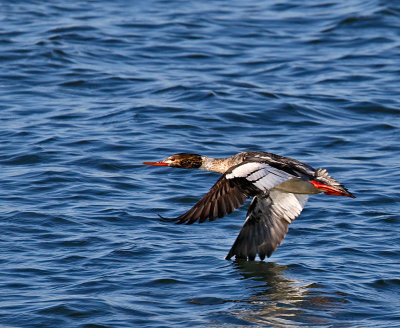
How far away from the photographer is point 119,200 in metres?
10.2

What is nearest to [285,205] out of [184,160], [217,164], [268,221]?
[268,221]

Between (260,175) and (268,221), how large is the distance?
134 cm

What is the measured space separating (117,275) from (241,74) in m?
8.45

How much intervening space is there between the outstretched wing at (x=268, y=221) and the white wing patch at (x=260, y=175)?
39.5 inches

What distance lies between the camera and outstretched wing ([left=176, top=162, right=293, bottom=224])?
296 inches

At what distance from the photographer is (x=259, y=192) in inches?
308

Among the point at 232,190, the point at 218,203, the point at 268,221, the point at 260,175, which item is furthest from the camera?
the point at 268,221

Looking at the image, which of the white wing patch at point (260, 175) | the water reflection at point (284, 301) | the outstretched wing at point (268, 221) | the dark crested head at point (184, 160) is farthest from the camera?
the dark crested head at point (184, 160)

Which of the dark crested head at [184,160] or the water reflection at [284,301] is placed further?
the dark crested head at [184,160]

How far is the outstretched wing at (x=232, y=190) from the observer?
7520 millimetres

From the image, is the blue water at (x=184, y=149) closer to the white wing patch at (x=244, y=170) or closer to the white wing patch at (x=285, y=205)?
the white wing patch at (x=285, y=205)

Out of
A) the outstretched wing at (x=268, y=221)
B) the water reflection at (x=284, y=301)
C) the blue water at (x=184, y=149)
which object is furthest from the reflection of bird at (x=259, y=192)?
the water reflection at (x=284, y=301)

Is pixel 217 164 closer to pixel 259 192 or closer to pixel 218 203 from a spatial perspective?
pixel 259 192

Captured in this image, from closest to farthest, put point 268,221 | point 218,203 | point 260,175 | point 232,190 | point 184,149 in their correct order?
point 218,203 < point 232,190 < point 260,175 < point 268,221 < point 184,149
